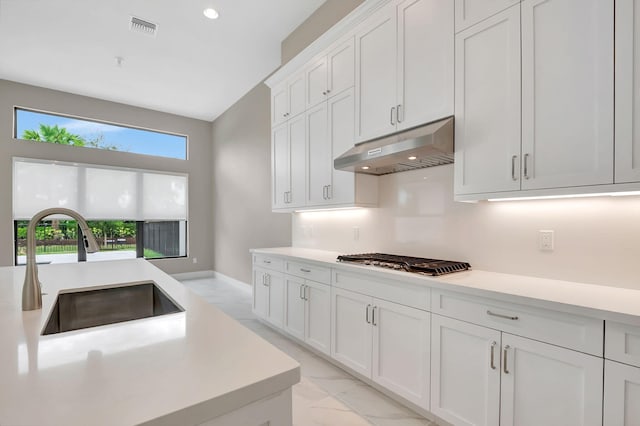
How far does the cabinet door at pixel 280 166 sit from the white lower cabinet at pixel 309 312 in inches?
40.7

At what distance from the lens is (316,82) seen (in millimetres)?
3113

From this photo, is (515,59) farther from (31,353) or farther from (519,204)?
(31,353)

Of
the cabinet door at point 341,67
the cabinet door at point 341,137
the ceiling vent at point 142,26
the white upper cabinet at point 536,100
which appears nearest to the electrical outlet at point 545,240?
the white upper cabinet at point 536,100

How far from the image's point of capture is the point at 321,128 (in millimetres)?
3039

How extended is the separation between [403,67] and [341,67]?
29.5 inches

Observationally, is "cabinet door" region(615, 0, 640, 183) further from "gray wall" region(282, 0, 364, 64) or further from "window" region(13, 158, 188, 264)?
"window" region(13, 158, 188, 264)

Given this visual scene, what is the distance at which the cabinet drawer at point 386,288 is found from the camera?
1872 mm

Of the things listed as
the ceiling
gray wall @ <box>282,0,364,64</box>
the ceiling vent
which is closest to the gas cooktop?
gray wall @ <box>282,0,364,64</box>

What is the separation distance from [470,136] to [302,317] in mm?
2118

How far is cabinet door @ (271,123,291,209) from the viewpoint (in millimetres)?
3559

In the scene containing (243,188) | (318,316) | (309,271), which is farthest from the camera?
(243,188)

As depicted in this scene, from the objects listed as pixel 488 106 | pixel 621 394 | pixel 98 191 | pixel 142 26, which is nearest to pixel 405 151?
pixel 488 106

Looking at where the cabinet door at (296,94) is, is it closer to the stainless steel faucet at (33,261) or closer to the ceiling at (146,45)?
the ceiling at (146,45)

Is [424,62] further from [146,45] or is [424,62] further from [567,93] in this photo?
[146,45]
